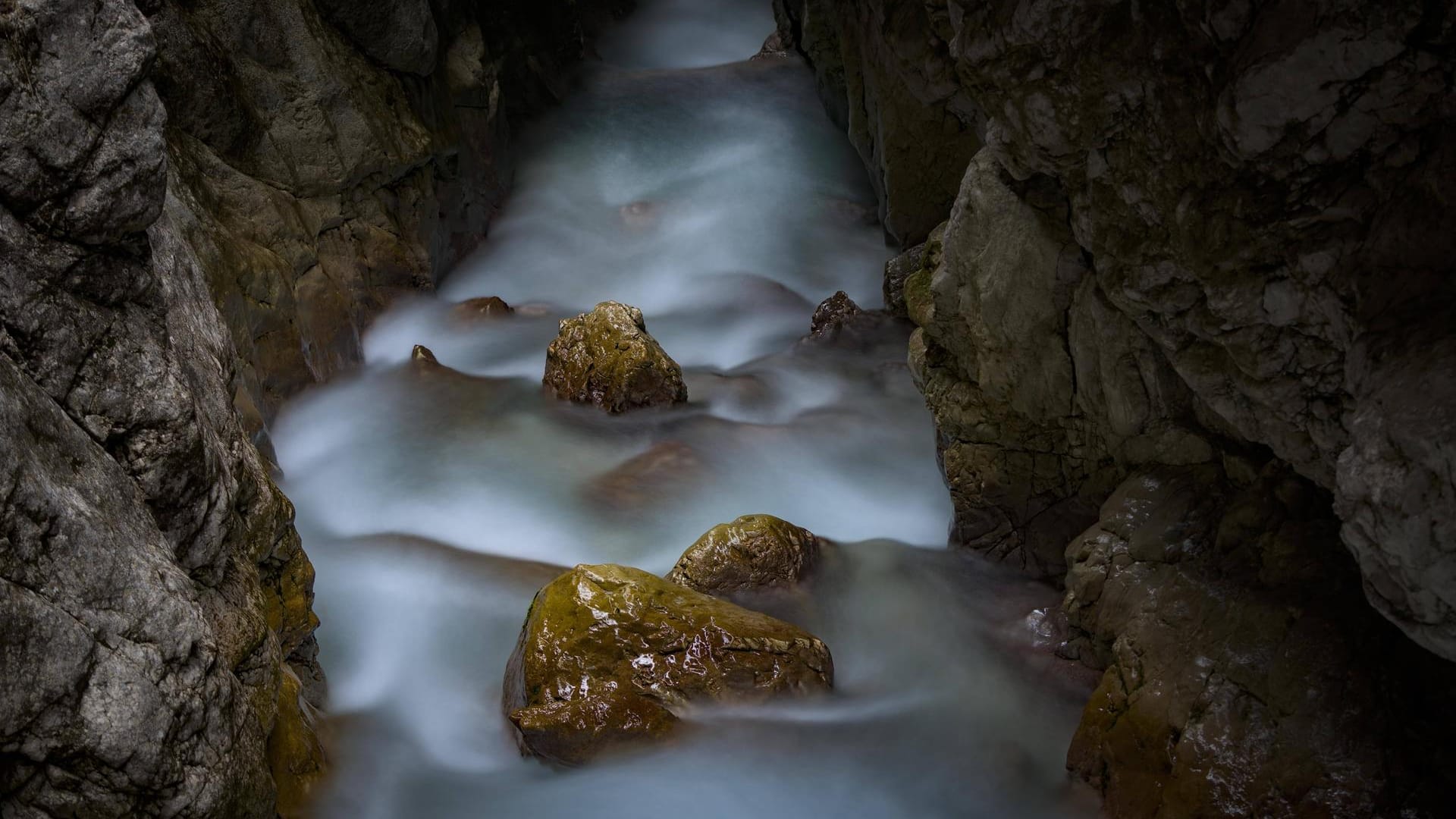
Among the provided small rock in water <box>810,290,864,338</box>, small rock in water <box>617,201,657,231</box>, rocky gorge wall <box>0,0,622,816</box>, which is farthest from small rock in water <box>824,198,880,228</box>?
rocky gorge wall <box>0,0,622,816</box>

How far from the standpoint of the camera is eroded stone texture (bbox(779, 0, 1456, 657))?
10.3 ft

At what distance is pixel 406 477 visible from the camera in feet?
26.7

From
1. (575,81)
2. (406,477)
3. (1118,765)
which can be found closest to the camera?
(1118,765)

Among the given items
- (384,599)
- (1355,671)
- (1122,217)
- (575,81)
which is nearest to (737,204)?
(575,81)

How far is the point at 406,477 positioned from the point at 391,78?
4483mm

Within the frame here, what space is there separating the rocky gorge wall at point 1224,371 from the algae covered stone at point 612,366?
311cm

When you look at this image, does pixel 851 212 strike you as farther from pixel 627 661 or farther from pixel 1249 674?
pixel 1249 674

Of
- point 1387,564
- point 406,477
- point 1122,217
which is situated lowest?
point 406,477

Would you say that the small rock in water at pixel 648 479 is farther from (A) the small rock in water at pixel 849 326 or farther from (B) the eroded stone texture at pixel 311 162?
(A) the small rock in water at pixel 849 326

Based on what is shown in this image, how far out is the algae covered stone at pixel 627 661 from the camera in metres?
5.05

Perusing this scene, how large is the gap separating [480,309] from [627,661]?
22.0 ft

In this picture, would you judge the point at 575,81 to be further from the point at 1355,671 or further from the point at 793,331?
the point at 1355,671

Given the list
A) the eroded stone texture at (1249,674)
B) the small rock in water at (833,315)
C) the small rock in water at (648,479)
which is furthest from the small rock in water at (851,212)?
the eroded stone texture at (1249,674)

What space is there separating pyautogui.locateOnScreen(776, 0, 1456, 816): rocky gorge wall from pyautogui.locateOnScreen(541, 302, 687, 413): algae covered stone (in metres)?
3.11
